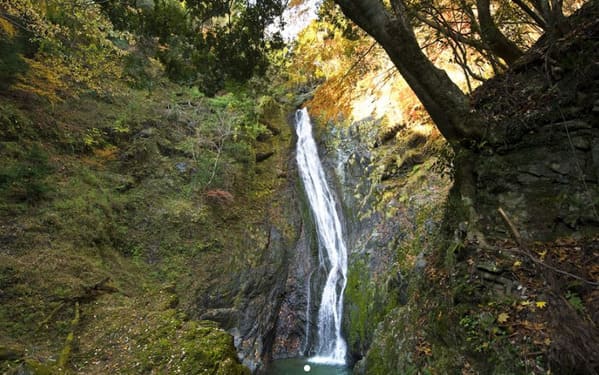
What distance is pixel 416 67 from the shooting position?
401 cm

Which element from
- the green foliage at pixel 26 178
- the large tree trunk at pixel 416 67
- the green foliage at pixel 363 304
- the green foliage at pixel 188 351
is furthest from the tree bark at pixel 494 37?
the green foliage at pixel 26 178

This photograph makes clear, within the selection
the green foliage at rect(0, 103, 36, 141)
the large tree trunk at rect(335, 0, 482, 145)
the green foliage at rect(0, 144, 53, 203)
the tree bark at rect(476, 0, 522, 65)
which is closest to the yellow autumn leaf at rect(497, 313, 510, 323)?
the large tree trunk at rect(335, 0, 482, 145)

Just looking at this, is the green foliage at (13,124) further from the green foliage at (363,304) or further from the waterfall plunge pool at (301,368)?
the green foliage at (363,304)

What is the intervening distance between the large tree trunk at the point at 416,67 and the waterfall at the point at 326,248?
742 centimetres

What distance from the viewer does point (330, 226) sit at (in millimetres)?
12359

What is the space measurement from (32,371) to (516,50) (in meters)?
7.44

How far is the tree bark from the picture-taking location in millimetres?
4805

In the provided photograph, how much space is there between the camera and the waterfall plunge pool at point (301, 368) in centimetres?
905

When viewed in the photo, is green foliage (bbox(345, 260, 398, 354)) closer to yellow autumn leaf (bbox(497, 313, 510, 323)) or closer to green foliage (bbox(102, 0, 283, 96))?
yellow autumn leaf (bbox(497, 313, 510, 323))

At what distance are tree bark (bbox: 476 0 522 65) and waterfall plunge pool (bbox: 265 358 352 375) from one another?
26.6 feet

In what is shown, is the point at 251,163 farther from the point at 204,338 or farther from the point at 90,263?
the point at 204,338

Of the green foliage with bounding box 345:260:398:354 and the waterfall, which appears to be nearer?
the green foliage with bounding box 345:260:398:354

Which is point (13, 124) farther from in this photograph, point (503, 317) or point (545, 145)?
point (545, 145)

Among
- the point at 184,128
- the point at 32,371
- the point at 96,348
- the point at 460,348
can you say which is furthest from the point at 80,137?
the point at 460,348
